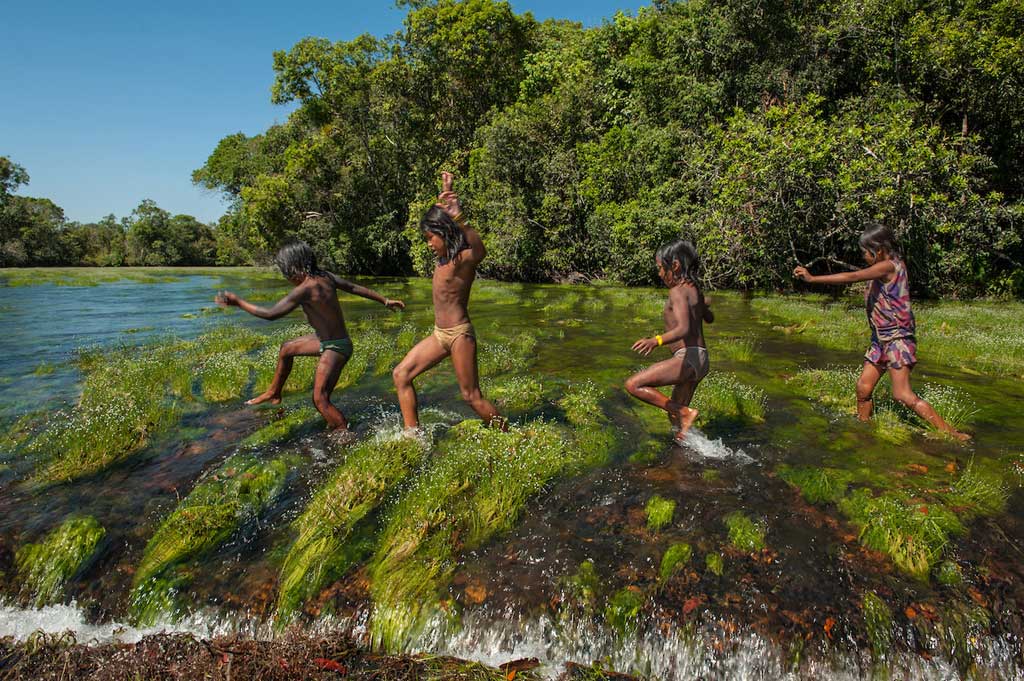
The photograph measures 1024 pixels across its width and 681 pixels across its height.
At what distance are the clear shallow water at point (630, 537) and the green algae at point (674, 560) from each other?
8 cm

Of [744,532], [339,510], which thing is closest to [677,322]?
[744,532]

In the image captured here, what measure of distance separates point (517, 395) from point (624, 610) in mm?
5140

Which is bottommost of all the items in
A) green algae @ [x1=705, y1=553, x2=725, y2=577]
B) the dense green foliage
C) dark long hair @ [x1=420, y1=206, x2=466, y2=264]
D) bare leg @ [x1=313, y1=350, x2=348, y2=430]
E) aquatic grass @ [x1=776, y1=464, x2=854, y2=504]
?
green algae @ [x1=705, y1=553, x2=725, y2=577]

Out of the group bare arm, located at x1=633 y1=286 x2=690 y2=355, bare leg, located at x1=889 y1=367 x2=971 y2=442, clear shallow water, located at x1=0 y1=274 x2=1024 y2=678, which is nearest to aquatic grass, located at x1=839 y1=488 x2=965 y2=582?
clear shallow water, located at x1=0 y1=274 x2=1024 y2=678

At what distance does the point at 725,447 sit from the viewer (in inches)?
277

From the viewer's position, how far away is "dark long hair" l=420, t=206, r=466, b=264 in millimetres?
6367

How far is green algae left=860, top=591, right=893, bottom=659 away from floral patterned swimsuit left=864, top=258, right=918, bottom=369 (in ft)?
13.4

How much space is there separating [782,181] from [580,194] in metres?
13.3

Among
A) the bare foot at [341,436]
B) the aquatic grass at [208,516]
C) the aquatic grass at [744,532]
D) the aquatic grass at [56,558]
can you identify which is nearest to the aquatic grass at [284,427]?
the bare foot at [341,436]

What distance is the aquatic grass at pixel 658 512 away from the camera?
5.26 m

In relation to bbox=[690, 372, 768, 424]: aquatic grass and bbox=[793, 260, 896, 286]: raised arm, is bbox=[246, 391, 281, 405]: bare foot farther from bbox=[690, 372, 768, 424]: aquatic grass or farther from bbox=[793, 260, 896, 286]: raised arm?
bbox=[793, 260, 896, 286]: raised arm

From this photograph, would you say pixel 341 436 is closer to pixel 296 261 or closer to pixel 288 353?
pixel 288 353

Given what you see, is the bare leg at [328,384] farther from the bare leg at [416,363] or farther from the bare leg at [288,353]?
the bare leg at [416,363]

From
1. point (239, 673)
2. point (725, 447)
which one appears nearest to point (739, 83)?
point (725, 447)
